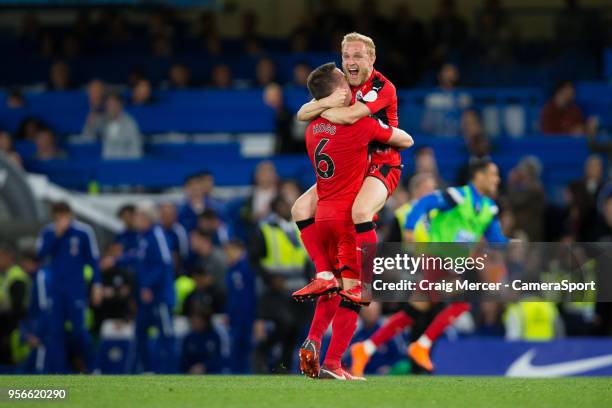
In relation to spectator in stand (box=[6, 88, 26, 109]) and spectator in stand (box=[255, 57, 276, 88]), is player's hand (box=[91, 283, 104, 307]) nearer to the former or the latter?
spectator in stand (box=[6, 88, 26, 109])

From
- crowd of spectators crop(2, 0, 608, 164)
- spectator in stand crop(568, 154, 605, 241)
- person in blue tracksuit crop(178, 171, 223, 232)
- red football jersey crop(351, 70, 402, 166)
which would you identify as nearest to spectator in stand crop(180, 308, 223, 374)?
person in blue tracksuit crop(178, 171, 223, 232)

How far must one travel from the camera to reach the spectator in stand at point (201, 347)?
14352 millimetres

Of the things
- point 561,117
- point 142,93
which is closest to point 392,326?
point 561,117

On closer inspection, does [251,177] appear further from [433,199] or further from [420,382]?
[420,382]

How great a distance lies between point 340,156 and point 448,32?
11.1 meters

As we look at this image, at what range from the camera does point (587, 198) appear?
14.8m

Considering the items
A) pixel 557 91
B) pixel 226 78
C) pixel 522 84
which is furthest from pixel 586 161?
pixel 226 78

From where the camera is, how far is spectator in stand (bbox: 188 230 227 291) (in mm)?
14859

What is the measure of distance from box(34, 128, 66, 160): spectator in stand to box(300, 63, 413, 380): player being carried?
870 centimetres

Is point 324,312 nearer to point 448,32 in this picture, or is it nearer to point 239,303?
point 239,303

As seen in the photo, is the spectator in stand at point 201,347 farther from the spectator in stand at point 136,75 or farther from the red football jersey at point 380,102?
the red football jersey at point 380,102

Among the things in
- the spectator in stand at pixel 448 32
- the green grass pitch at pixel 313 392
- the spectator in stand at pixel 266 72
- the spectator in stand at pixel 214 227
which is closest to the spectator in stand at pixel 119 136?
the spectator in stand at pixel 266 72

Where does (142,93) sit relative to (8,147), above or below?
above

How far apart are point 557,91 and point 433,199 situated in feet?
19.3
